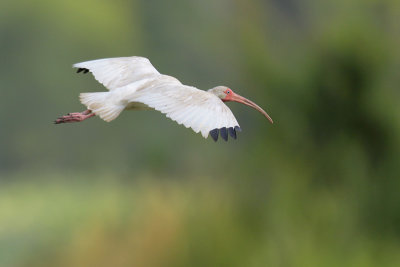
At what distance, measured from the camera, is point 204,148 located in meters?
14.7

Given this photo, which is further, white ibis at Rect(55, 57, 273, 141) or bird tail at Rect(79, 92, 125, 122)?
bird tail at Rect(79, 92, 125, 122)

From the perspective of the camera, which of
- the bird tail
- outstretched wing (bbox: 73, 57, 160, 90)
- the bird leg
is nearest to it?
the bird tail

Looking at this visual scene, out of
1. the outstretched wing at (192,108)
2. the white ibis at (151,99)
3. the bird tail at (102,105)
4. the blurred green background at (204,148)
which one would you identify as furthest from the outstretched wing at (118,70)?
the blurred green background at (204,148)

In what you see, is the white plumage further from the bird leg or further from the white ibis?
the bird leg

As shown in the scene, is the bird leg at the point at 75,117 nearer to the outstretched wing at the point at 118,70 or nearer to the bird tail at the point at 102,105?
the bird tail at the point at 102,105

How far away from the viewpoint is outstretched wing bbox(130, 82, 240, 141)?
471cm

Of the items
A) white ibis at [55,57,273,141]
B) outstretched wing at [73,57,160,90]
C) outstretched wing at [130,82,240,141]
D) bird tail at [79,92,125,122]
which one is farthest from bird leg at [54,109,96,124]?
outstretched wing at [130,82,240,141]

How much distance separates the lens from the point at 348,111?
47.1 ft

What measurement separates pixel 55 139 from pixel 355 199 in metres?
6.95

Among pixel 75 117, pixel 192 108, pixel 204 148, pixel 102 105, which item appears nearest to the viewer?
pixel 192 108

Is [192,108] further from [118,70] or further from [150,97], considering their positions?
[118,70]

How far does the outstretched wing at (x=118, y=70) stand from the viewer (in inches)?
230

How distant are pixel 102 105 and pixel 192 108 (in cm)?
84

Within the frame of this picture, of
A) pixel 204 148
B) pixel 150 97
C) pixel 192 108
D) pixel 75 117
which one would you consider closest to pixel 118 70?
pixel 75 117
